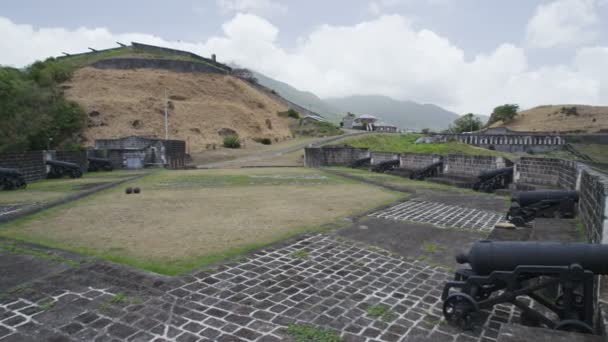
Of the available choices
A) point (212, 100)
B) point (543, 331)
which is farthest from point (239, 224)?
point (212, 100)

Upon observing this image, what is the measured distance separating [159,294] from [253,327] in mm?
1312

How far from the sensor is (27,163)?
51.6ft

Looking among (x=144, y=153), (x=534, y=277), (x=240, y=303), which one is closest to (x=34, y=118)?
(x=144, y=153)

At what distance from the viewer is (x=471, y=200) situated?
1067cm

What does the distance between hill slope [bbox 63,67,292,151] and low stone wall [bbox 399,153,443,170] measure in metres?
28.3

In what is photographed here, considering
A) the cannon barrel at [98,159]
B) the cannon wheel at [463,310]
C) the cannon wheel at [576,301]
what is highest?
the cannon barrel at [98,159]

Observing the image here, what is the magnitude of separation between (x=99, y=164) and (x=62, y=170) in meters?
4.25

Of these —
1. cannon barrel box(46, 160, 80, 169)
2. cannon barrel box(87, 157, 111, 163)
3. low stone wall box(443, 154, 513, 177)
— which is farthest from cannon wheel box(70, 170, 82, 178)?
low stone wall box(443, 154, 513, 177)

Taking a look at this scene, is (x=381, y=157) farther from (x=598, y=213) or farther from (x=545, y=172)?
(x=598, y=213)

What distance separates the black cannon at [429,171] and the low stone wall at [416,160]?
334 mm

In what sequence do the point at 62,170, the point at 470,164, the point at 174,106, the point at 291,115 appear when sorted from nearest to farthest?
the point at 470,164 < the point at 62,170 < the point at 174,106 < the point at 291,115

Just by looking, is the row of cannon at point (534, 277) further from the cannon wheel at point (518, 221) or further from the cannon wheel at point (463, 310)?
the cannon wheel at point (518, 221)

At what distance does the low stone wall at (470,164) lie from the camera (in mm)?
13634

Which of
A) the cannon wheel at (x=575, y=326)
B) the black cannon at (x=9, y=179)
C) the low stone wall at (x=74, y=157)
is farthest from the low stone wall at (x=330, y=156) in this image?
the cannon wheel at (x=575, y=326)
